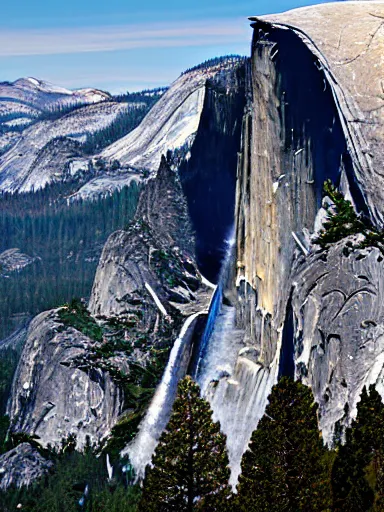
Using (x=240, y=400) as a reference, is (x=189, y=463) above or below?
above

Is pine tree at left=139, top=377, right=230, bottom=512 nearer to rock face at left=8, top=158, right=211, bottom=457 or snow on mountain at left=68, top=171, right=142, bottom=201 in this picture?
rock face at left=8, top=158, right=211, bottom=457

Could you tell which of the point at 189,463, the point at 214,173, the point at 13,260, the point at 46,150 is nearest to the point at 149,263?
the point at 214,173

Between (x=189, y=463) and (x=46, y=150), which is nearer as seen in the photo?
(x=189, y=463)

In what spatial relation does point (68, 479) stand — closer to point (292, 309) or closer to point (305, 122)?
point (292, 309)

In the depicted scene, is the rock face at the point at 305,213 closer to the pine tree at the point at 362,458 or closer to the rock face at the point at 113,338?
the pine tree at the point at 362,458

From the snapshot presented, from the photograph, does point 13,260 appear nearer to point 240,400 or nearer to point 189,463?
point 240,400

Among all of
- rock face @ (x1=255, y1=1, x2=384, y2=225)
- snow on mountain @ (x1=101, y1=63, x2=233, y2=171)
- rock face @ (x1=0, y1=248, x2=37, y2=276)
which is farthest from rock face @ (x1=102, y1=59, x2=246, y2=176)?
rock face @ (x1=255, y1=1, x2=384, y2=225)
